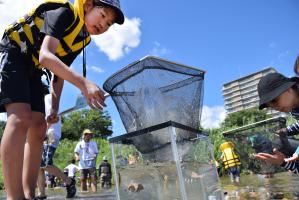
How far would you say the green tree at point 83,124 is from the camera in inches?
2707

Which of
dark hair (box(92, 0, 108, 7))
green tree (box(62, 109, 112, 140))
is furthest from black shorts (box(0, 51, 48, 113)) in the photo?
green tree (box(62, 109, 112, 140))

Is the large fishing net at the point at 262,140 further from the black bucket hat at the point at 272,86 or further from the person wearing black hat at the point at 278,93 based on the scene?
the black bucket hat at the point at 272,86

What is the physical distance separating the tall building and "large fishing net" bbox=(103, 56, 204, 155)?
12767 centimetres

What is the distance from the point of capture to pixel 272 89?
2.79 metres

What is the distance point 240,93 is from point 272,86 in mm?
136834

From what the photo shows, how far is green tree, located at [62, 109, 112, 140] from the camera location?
226ft

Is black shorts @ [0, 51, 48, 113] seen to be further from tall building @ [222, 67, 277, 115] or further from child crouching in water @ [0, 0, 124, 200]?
tall building @ [222, 67, 277, 115]

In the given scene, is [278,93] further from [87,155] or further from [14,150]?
[87,155]

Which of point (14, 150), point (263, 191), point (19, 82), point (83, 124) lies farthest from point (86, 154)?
point (83, 124)

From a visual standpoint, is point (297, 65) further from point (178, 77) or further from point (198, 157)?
point (198, 157)

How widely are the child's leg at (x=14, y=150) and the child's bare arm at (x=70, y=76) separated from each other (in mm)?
481

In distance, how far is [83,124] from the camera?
70.6 meters

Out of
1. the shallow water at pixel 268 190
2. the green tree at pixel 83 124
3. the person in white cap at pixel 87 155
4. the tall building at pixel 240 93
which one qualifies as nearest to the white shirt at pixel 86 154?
the person in white cap at pixel 87 155

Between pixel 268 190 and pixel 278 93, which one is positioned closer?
pixel 278 93
